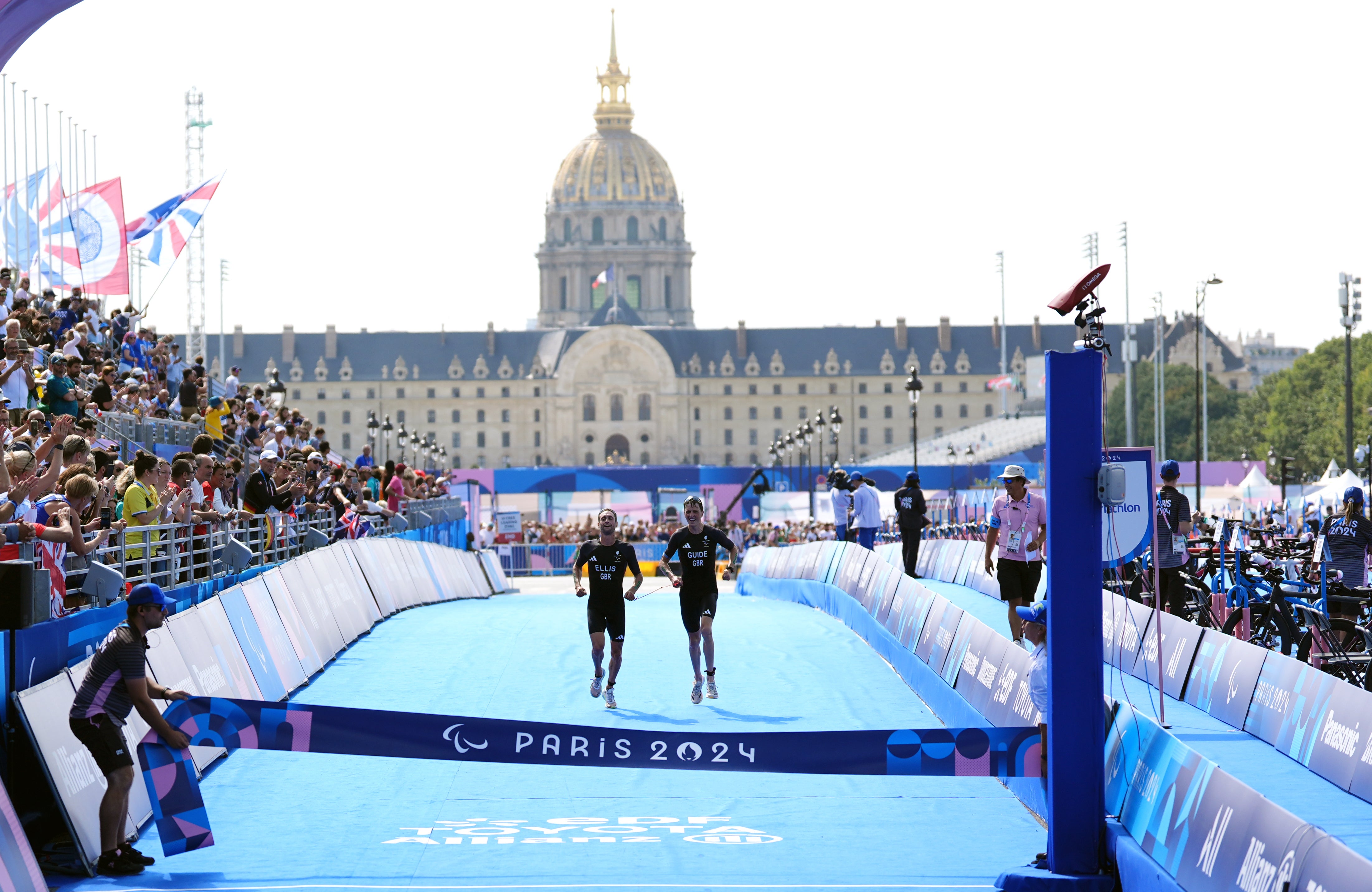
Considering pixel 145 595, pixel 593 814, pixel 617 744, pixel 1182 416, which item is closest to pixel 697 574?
pixel 593 814

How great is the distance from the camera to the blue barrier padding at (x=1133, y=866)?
24.6ft

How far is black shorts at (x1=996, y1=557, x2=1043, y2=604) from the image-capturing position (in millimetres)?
14500

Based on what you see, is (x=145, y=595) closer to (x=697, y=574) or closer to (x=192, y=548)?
(x=192, y=548)

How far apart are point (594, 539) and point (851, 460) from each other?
443 ft

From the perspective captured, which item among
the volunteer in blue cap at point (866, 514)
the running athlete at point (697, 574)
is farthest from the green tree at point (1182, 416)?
the running athlete at point (697, 574)

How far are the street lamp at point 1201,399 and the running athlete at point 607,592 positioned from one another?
27.3 metres

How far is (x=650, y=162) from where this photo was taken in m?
191

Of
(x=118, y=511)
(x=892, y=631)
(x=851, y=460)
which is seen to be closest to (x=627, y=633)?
(x=892, y=631)

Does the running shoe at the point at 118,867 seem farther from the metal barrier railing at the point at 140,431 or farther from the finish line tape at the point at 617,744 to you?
the metal barrier railing at the point at 140,431

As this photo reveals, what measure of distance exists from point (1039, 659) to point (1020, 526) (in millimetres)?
5294

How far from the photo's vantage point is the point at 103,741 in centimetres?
→ 869

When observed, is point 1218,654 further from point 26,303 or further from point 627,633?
point 26,303

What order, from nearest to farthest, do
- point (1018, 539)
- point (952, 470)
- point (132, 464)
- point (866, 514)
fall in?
1. point (1018, 539)
2. point (132, 464)
3. point (866, 514)
4. point (952, 470)

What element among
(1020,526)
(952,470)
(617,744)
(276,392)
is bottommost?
(617,744)
